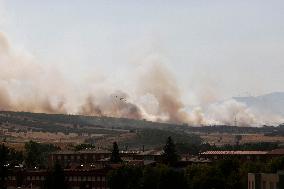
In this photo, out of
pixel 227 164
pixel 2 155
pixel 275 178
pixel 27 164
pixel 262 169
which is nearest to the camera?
pixel 275 178

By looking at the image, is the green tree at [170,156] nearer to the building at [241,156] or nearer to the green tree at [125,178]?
the building at [241,156]

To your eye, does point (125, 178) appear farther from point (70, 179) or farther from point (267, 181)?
point (267, 181)

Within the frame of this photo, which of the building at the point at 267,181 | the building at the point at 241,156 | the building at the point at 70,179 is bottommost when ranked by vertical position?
the building at the point at 70,179

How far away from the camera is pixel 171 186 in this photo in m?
120

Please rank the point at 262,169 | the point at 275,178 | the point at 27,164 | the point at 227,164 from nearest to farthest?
the point at 275,178, the point at 262,169, the point at 227,164, the point at 27,164

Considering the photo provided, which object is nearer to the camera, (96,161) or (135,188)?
(135,188)

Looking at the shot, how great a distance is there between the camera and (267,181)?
85438 mm

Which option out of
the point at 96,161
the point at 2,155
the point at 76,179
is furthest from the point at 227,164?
the point at 96,161

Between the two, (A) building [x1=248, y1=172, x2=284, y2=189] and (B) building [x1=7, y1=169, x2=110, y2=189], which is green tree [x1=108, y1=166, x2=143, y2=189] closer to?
(B) building [x1=7, y1=169, x2=110, y2=189]

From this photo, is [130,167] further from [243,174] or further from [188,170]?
[243,174]

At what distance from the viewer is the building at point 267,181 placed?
269 ft

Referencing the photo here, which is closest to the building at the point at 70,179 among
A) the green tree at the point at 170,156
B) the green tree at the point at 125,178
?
the green tree at the point at 170,156

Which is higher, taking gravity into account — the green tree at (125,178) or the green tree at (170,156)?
the green tree at (170,156)

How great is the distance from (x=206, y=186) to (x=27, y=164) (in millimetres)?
71257
